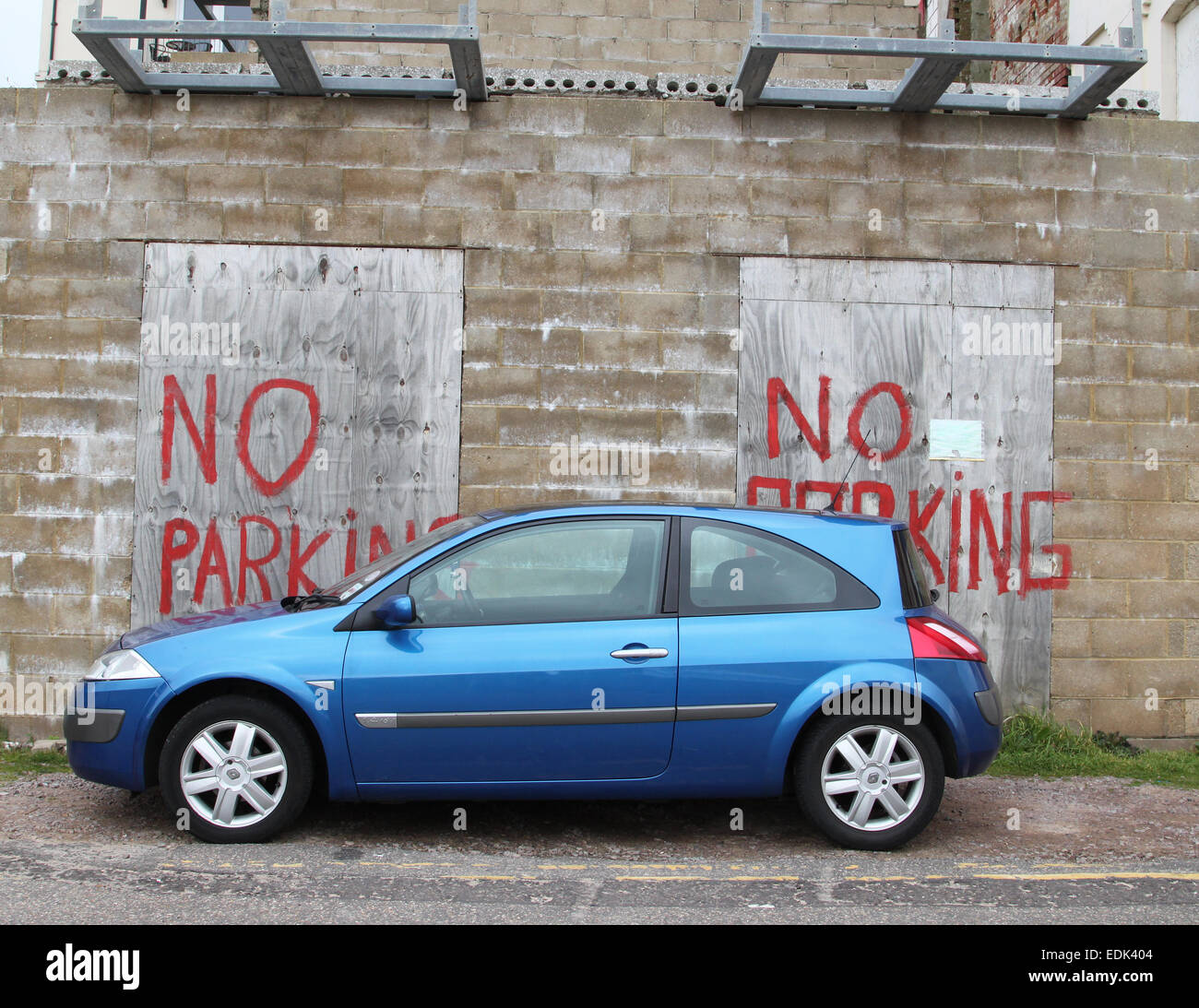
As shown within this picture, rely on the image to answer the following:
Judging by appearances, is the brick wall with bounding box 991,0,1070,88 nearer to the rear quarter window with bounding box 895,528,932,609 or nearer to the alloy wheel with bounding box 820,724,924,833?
the rear quarter window with bounding box 895,528,932,609

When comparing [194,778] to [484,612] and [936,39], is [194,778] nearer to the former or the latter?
[484,612]

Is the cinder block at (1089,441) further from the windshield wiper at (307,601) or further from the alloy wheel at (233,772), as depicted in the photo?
the alloy wheel at (233,772)

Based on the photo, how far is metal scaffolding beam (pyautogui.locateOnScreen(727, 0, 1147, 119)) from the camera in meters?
6.80

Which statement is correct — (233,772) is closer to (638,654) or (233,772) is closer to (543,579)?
(543,579)

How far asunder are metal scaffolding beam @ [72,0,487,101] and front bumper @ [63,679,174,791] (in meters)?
3.91

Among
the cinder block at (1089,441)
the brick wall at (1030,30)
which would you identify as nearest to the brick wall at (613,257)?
the cinder block at (1089,441)

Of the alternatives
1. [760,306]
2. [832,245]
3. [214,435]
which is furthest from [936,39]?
[214,435]

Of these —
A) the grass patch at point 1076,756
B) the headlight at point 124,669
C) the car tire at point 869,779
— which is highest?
the headlight at point 124,669

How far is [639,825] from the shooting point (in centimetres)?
550

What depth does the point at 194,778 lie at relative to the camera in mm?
4934

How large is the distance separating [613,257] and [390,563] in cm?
Answer: 311

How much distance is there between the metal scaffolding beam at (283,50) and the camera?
264 inches

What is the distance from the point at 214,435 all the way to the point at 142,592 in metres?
1.11

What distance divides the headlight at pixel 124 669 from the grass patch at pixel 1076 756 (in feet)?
15.5
